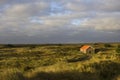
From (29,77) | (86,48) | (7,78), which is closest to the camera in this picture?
(7,78)

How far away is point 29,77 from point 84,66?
671 centimetres

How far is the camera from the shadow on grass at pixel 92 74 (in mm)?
20812

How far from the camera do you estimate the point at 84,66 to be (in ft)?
84.2

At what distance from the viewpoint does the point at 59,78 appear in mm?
20859

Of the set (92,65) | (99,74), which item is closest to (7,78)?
(99,74)

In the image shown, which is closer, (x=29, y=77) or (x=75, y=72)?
(x=29, y=77)

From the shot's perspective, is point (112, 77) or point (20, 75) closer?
point (20, 75)

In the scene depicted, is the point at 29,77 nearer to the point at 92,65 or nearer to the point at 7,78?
the point at 7,78

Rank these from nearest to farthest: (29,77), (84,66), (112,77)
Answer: (29,77), (112,77), (84,66)

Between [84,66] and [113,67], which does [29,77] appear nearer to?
[84,66]

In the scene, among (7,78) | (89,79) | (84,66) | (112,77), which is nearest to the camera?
(7,78)

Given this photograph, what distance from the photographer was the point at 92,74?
76.1 ft

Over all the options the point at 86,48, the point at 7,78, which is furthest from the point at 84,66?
the point at 86,48

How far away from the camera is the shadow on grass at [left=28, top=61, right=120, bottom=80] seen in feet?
68.3
